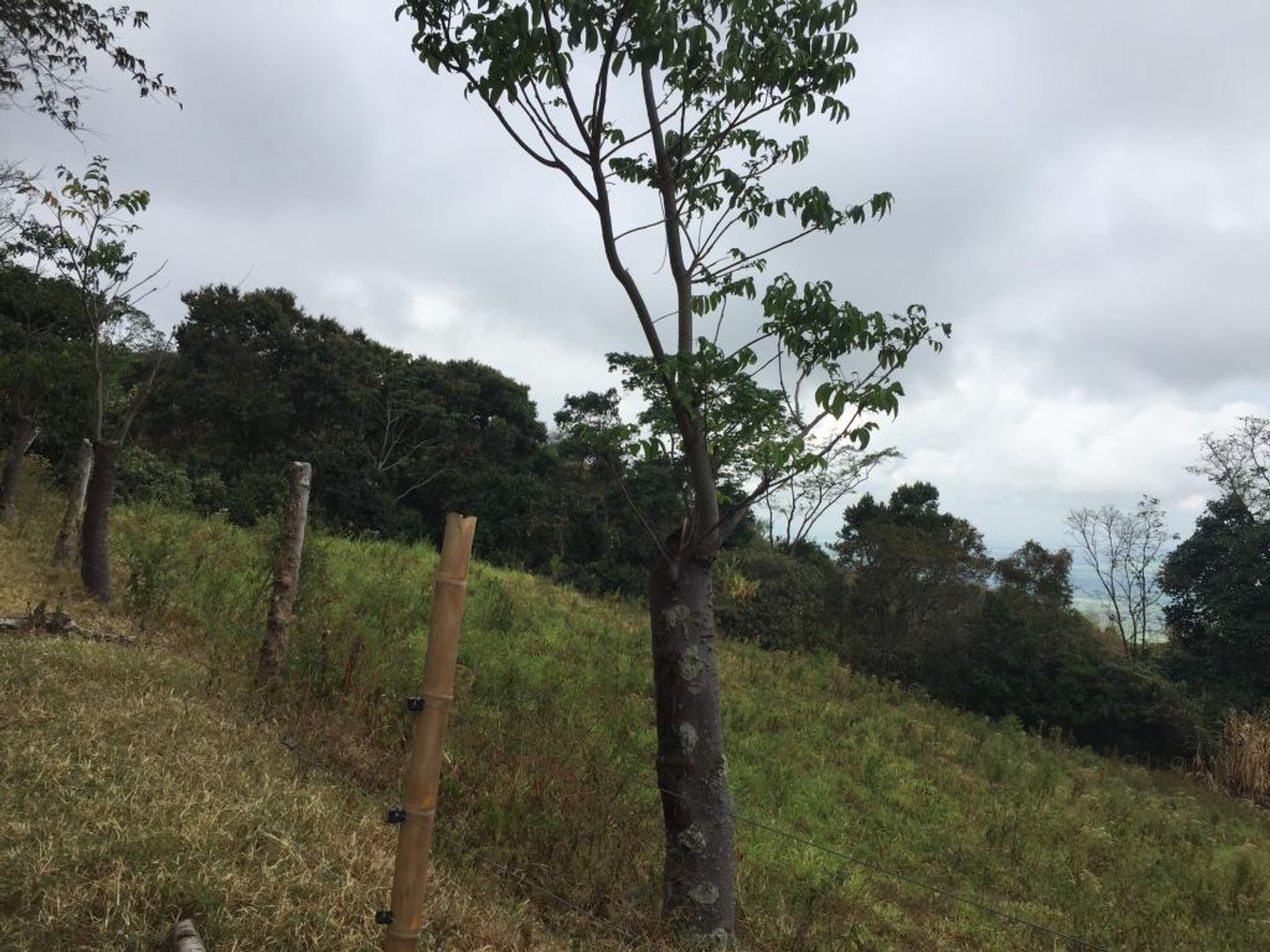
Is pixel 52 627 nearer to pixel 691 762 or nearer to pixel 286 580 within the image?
pixel 286 580

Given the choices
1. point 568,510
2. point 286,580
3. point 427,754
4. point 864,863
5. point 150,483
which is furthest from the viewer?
point 568,510

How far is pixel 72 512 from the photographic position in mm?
7961

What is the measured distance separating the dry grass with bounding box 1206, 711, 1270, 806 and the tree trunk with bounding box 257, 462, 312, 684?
1465 cm

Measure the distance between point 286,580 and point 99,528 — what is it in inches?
127

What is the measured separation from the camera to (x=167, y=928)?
91.4 inches

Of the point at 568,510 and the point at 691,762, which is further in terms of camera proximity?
the point at 568,510

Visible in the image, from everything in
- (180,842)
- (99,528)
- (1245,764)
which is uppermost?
(99,528)

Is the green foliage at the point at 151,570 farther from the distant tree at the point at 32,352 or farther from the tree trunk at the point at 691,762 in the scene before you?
the tree trunk at the point at 691,762

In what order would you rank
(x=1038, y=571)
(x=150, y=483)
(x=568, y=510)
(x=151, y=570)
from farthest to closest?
1. (x=1038, y=571)
2. (x=568, y=510)
3. (x=150, y=483)
4. (x=151, y=570)

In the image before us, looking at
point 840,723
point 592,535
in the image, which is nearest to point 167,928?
point 840,723

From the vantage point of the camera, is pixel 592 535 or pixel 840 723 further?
pixel 592 535

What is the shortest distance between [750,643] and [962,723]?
432cm

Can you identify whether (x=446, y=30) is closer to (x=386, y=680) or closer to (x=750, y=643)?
(x=386, y=680)

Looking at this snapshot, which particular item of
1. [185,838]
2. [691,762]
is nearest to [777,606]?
[691,762]
